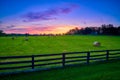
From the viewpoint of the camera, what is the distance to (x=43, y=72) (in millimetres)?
14883

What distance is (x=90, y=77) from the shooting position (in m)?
13.1

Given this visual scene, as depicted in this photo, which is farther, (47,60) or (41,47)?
(41,47)

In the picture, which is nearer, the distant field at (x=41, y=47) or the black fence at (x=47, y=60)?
the black fence at (x=47, y=60)

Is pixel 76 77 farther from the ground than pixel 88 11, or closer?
closer

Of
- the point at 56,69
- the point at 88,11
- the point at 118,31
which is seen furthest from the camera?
the point at 118,31

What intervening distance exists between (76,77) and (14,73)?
15.3 ft

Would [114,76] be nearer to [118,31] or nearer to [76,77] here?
[76,77]

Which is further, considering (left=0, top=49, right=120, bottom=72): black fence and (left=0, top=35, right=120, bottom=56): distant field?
(left=0, top=35, right=120, bottom=56): distant field

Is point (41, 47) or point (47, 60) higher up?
A: point (47, 60)

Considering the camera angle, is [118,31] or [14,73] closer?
[14,73]

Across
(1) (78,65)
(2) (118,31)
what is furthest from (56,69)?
(2) (118,31)

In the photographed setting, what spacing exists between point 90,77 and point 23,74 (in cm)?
501

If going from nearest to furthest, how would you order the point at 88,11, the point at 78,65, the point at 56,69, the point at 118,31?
the point at 56,69 → the point at 78,65 → the point at 88,11 → the point at 118,31

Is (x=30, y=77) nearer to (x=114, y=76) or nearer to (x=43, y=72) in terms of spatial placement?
(x=43, y=72)
